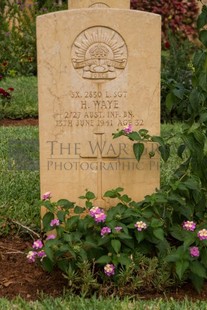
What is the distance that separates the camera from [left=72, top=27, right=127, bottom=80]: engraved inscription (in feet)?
14.7

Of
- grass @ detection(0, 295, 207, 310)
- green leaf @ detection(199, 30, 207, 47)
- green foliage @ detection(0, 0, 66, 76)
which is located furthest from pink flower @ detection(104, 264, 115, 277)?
green foliage @ detection(0, 0, 66, 76)

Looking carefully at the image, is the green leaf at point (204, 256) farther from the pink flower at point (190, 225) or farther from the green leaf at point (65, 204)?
the green leaf at point (65, 204)

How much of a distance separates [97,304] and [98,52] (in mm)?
1593

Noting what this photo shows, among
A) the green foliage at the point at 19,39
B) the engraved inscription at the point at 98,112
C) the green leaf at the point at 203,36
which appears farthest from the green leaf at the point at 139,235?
the green foliage at the point at 19,39

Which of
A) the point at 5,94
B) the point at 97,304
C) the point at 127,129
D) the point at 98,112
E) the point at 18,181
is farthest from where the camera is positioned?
the point at 5,94

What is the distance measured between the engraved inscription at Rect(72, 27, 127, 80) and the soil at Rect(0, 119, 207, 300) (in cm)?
119

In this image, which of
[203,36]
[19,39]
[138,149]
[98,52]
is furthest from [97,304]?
[19,39]

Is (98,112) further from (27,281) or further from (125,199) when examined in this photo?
(27,281)

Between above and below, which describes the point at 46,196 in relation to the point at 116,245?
above

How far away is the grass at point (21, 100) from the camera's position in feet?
33.0

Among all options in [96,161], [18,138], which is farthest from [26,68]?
[96,161]

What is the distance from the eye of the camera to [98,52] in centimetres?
450

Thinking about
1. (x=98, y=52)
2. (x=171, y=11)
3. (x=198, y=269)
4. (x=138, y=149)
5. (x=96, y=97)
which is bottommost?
(x=198, y=269)

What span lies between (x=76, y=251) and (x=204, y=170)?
0.96 meters
